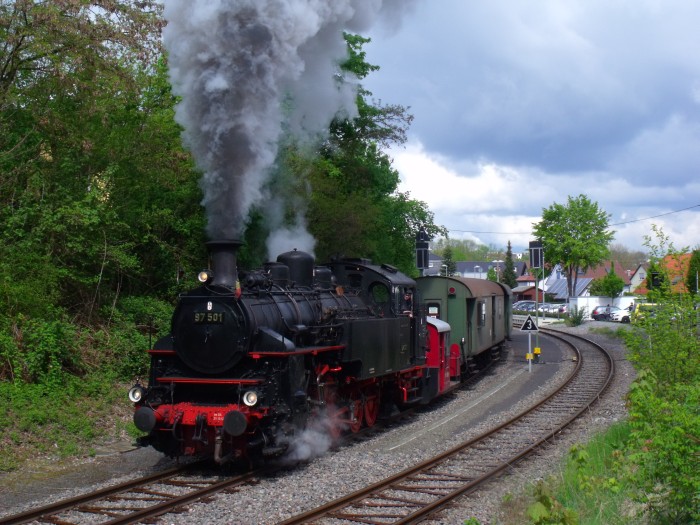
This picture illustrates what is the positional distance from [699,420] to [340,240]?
51.9 feet

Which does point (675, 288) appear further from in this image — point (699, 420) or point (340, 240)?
point (340, 240)

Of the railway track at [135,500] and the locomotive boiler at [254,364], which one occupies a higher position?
the locomotive boiler at [254,364]

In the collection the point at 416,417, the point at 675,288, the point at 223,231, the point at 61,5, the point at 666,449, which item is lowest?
the point at 416,417

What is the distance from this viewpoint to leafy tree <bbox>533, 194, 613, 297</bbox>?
60062 mm

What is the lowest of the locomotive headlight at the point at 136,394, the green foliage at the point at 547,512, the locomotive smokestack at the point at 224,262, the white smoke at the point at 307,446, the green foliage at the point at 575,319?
the white smoke at the point at 307,446

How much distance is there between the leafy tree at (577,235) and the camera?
60.1 metres

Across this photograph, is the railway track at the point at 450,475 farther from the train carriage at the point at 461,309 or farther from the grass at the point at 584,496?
the train carriage at the point at 461,309

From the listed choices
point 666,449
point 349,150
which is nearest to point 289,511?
point 666,449

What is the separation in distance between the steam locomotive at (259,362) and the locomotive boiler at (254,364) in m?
0.01

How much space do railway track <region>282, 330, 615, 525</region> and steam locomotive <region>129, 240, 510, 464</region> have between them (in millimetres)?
1604

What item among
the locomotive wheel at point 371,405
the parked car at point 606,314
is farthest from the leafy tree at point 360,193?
the parked car at point 606,314

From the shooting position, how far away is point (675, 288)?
39.5 feet

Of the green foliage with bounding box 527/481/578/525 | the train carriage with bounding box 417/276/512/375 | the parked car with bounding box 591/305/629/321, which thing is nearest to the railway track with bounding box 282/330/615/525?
the green foliage with bounding box 527/481/578/525

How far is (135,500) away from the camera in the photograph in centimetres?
809
